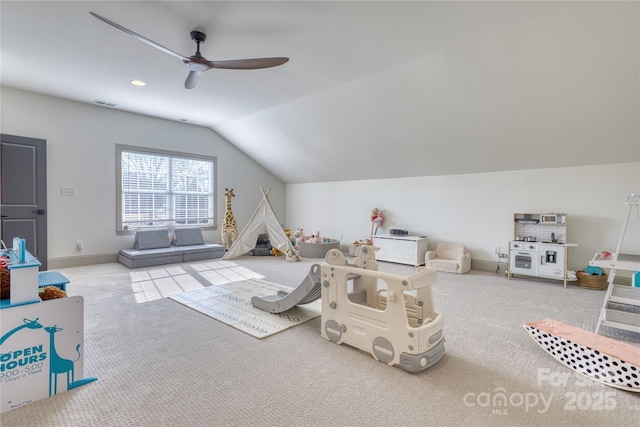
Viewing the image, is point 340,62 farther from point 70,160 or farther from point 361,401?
point 70,160

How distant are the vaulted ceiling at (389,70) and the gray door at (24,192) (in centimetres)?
97

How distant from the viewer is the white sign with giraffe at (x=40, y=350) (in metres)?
1.71

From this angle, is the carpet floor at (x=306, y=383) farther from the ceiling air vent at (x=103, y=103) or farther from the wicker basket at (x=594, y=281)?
the ceiling air vent at (x=103, y=103)

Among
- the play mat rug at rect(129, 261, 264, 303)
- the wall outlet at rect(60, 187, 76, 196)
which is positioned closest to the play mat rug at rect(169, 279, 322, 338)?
A: the play mat rug at rect(129, 261, 264, 303)

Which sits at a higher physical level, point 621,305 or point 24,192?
point 24,192

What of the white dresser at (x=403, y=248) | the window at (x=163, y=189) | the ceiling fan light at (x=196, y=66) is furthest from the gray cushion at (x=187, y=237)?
the ceiling fan light at (x=196, y=66)

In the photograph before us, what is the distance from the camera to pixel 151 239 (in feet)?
19.6

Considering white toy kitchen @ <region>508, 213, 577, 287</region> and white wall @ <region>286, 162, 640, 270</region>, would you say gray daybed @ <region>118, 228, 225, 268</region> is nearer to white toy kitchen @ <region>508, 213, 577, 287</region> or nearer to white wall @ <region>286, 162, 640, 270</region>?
white wall @ <region>286, 162, 640, 270</region>

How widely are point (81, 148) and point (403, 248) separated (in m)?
6.21

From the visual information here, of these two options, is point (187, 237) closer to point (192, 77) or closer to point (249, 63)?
point (192, 77)

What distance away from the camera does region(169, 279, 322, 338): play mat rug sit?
2922mm

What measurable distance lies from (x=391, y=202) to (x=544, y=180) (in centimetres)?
271

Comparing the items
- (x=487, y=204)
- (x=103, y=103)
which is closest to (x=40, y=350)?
(x=103, y=103)

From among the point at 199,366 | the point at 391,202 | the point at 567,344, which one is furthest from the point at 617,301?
the point at 391,202
